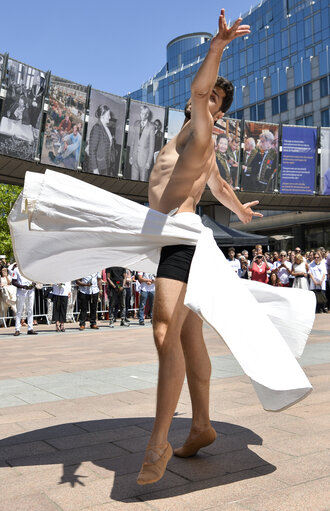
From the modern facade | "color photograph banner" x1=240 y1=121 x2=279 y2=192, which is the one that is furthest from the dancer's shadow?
the modern facade

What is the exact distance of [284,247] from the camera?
160 ft

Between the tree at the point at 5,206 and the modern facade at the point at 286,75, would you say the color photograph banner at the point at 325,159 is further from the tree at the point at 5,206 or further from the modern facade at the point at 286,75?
the tree at the point at 5,206

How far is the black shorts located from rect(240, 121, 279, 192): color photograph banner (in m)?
25.8

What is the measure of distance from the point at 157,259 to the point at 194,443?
102cm

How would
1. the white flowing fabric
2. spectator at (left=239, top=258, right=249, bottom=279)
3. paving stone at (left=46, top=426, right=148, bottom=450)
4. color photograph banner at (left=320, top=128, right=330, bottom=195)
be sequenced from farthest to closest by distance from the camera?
color photograph banner at (left=320, top=128, right=330, bottom=195)
spectator at (left=239, top=258, right=249, bottom=279)
paving stone at (left=46, top=426, right=148, bottom=450)
the white flowing fabric

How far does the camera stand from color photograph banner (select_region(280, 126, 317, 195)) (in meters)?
29.0

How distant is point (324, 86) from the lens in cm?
4628

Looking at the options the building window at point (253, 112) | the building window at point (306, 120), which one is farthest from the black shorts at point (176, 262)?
the building window at point (253, 112)

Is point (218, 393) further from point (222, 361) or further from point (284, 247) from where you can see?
point (284, 247)

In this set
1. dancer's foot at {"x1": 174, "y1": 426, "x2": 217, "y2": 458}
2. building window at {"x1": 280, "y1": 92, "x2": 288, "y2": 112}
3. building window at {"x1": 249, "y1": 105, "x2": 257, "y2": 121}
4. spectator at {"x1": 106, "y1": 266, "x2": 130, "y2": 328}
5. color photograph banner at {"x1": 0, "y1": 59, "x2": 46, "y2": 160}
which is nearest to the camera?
dancer's foot at {"x1": 174, "y1": 426, "x2": 217, "y2": 458}

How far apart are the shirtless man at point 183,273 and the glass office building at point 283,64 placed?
→ 46843 mm

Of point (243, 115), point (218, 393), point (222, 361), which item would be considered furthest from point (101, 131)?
point (243, 115)

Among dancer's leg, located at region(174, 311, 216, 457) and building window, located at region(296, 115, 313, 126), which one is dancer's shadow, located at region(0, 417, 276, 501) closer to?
dancer's leg, located at region(174, 311, 216, 457)

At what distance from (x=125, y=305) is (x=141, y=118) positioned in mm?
13333
